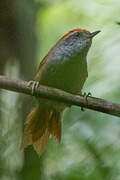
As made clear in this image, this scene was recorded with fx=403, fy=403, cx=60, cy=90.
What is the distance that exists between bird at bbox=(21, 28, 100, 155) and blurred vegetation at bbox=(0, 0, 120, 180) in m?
0.10

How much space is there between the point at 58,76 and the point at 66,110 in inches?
18.0

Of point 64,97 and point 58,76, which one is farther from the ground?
point 58,76

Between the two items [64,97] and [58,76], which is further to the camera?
[58,76]

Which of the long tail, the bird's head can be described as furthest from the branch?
the bird's head

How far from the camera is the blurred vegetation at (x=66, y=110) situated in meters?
1.45

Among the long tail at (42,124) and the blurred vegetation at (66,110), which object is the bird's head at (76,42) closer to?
the blurred vegetation at (66,110)

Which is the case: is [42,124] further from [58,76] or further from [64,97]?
[64,97]

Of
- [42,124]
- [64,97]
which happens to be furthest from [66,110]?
[64,97]

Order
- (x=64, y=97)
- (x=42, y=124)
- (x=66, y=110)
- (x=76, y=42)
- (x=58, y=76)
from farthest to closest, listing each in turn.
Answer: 1. (x=66, y=110)
2. (x=76, y=42)
3. (x=42, y=124)
4. (x=58, y=76)
5. (x=64, y=97)

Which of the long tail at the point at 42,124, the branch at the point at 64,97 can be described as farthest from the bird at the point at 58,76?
the branch at the point at 64,97

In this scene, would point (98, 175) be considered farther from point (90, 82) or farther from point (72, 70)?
point (90, 82)

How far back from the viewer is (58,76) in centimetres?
282

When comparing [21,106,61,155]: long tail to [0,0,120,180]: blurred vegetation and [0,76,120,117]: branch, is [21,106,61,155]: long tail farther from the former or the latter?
[0,76,120,117]: branch

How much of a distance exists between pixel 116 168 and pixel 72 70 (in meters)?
1.32
